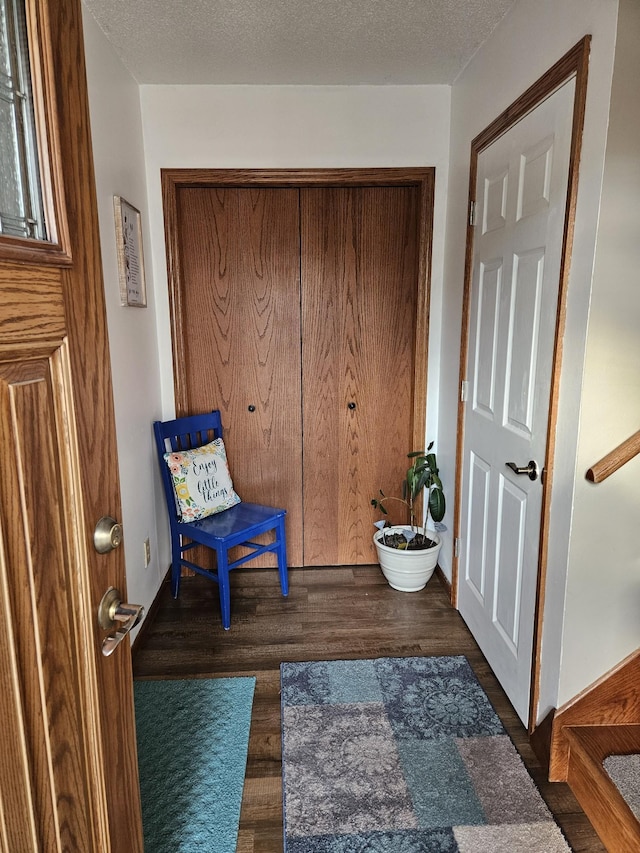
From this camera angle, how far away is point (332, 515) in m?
3.04

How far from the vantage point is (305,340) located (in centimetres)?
287

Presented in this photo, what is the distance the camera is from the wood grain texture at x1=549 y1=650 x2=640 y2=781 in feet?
5.29

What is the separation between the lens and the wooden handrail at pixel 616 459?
1403mm

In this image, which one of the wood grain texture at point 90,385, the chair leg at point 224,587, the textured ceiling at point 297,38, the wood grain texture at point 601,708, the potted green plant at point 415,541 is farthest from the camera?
the potted green plant at point 415,541

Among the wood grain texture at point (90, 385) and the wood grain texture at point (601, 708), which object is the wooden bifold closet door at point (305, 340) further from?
the wood grain texture at point (90, 385)

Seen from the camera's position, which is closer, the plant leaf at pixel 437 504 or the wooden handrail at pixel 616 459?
the wooden handrail at pixel 616 459

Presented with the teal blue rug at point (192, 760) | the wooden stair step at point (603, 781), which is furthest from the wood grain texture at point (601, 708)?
the teal blue rug at point (192, 760)

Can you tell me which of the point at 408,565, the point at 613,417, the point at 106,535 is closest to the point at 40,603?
the point at 106,535

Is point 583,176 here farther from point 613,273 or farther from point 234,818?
point 234,818

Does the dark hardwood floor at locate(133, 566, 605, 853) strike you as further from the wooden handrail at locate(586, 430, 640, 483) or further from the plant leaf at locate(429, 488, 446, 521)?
the wooden handrail at locate(586, 430, 640, 483)

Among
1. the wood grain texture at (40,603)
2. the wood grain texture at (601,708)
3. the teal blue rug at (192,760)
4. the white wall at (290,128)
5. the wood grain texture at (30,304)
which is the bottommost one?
the teal blue rug at (192,760)

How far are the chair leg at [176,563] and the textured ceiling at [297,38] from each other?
6.89ft

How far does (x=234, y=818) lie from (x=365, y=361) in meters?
2.04

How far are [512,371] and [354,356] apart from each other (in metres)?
1.11
